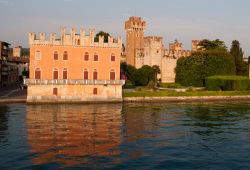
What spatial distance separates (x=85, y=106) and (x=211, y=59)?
4040cm

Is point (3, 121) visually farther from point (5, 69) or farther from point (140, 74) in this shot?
point (5, 69)

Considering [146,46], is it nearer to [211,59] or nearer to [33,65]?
[211,59]

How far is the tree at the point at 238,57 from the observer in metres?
97.6

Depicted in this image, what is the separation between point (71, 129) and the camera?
119 ft

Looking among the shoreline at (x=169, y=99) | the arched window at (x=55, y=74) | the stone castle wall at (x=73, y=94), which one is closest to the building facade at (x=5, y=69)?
the shoreline at (x=169, y=99)

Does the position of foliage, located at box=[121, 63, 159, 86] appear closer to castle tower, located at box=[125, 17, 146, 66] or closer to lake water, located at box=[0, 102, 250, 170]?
castle tower, located at box=[125, 17, 146, 66]

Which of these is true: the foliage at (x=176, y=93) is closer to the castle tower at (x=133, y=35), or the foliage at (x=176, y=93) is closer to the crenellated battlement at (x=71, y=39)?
the crenellated battlement at (x=71, y=39)

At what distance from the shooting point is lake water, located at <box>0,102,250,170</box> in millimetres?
24547

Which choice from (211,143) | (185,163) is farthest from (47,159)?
(211,143)

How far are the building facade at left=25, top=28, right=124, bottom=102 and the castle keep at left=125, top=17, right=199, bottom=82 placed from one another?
33.1 meters

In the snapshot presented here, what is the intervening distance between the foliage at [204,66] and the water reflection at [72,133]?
127ft

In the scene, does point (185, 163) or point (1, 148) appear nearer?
point (185, 163)

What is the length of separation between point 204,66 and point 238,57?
54.8 ft

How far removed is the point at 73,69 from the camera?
61656mm
